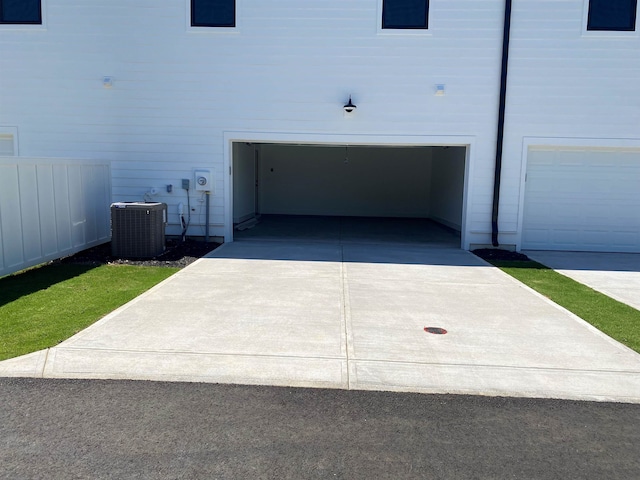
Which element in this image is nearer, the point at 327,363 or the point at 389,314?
the point at 327,363

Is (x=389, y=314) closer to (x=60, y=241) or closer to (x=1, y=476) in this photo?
(x=1, y=476)

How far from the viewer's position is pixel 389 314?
5918 millimetres

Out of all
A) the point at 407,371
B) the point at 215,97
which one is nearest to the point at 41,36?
the point at 215,97

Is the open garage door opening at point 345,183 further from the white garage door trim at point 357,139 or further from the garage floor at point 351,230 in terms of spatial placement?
the white garage door trim at point 357,139

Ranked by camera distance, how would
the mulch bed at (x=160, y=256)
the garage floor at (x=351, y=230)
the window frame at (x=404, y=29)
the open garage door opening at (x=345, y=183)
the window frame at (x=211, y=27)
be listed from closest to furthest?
1. the mulch bed at (x=160, y=256)
2. the window frame at (x=404, y=29)
3. the window frame at (x=211, y=27)
4. the garage floor at (x=351, y=230)
5. the open garage door opening at (x=345, y=183)

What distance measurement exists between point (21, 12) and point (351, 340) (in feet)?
35.0

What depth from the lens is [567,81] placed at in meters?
10.2

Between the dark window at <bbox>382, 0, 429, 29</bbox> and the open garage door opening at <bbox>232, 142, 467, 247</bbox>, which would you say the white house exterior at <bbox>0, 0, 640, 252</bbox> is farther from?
the open garage door opening at <bbox>232, 142, 467, 247</bbox>

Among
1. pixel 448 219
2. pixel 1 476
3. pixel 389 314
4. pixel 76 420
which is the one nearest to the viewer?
pixel 1 476

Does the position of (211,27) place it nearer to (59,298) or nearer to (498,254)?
(59,298)

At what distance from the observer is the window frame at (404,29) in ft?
33.2

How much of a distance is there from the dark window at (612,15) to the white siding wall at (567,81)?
202 mm

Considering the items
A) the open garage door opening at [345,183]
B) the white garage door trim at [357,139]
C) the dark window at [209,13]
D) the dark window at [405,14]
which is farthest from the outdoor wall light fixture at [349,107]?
the open garage door opening at [345,183]

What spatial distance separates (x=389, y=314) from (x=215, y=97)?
22.7ft
